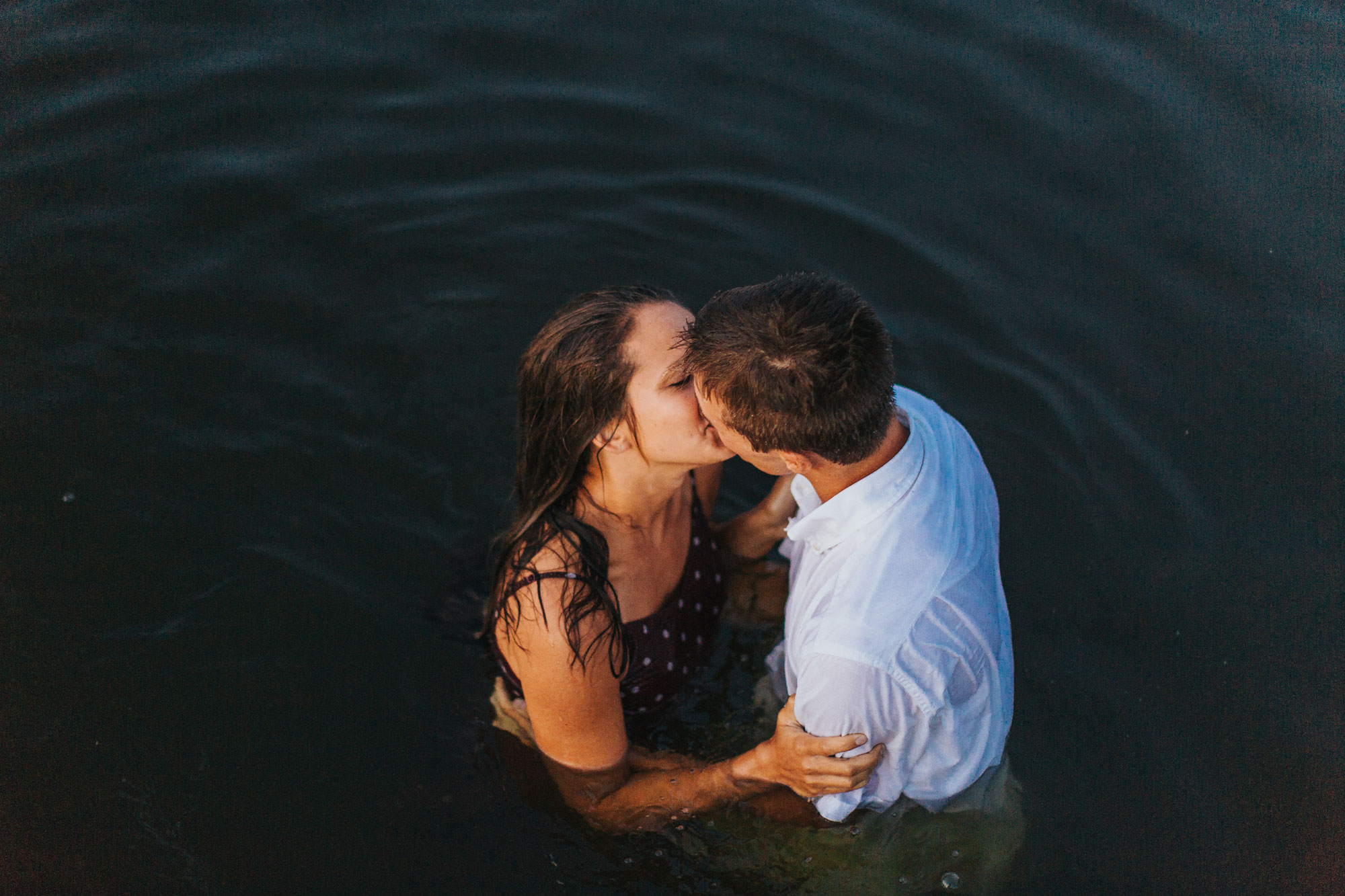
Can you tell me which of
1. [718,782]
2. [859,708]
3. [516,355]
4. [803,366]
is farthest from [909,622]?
[516,355]

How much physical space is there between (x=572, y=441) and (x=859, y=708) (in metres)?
1.22

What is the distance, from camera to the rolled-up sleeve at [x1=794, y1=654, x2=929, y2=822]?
2.74m

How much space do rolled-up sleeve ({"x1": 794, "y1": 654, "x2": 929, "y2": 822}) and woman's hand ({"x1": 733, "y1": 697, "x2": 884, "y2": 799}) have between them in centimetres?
2

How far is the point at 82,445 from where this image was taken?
5094 millimetres

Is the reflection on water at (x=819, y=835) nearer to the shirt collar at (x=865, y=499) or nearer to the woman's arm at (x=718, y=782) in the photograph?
the woman's arm at (x=718, y=782)

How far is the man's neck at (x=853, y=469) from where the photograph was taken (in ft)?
9.48

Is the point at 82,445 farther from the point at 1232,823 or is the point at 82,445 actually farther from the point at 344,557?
the point at 1232,823

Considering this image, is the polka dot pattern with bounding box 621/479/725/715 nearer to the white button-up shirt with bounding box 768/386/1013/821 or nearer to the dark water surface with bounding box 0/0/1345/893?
the dark water surface with bounding box 0/0/1345/893

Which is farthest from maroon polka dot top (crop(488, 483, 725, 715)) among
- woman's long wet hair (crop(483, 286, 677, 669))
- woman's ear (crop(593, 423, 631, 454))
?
woman's ear (crop(593, 423, 631, 454))

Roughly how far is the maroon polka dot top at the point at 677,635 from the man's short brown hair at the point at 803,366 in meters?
1.11

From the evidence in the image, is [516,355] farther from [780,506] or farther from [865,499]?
[865,499]

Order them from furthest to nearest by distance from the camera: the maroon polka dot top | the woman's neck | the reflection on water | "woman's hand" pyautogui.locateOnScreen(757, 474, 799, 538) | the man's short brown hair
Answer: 1. "woman's hand" pyautogui.locateOnScreen(757, 474, 799, 538)
2. the maroon polka dot top
3. the reflection on water
4. the woman's neck
5. the man's short brown hair

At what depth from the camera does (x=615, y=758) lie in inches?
140

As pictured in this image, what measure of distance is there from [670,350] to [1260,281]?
432cm
